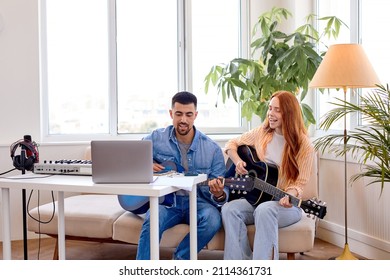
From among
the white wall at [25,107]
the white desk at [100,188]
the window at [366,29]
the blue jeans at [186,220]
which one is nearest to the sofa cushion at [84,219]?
the blue jeans at [186,220]

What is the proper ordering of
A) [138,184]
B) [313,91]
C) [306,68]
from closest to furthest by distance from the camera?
[138,184] → [306,68] → [313,91]

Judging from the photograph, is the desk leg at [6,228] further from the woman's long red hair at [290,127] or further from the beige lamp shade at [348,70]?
the beige lamp shade at [348,70]

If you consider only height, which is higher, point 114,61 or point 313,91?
point 114,61

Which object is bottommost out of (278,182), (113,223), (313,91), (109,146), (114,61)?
(113,223)

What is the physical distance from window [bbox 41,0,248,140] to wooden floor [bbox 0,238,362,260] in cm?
91

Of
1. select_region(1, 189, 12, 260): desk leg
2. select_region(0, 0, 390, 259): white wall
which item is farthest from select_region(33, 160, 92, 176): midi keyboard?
select_region(0, 0, 390, 259): white wall

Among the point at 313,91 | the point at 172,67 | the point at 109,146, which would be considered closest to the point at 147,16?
the point at 172,67

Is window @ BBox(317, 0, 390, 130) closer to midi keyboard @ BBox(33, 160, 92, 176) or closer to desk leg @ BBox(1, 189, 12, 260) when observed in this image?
midi keyboard @ BBox(33, 160, 92, 176)

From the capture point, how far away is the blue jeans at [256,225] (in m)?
2.66

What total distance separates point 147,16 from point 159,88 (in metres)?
0.62

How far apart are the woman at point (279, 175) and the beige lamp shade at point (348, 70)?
0.26 m

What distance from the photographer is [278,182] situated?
9.47 ft

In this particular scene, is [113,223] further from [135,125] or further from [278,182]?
[135,125]
